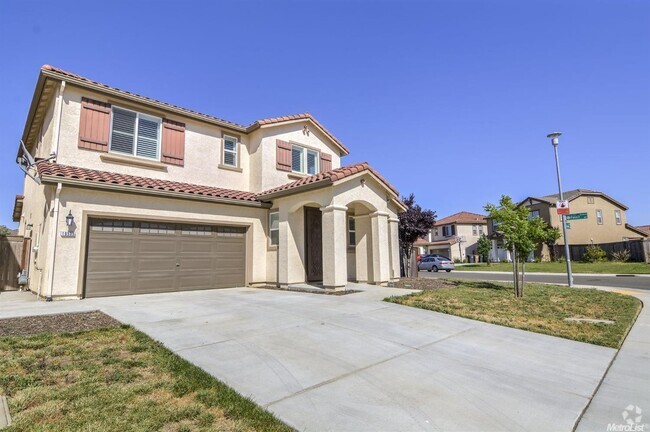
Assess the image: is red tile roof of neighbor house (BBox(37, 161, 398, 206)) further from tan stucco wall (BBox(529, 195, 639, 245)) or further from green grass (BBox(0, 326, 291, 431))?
tan stucco wall (BBox(529, 195, 639, 245))

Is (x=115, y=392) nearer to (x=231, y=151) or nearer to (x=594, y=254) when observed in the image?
(x=231, y=151)

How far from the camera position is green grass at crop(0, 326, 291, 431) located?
9.45ft

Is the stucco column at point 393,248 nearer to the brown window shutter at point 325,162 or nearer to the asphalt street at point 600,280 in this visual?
the brown window shutter at point 325,162

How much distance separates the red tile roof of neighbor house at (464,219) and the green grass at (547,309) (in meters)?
41.3

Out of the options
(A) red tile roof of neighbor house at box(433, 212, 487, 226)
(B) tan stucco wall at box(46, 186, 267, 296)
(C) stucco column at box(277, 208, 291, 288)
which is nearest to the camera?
(B) tan stucco wall at box(46, 186, 267, 296)

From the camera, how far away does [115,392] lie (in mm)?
3426

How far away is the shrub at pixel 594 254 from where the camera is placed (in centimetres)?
3102

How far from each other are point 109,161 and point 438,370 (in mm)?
11542

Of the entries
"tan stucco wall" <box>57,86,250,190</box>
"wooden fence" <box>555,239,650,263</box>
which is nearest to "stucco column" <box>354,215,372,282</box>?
"tan stucco wall" <box>57,86,250,190</box>

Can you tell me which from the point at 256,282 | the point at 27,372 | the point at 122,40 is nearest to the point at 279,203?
the point at 256,282

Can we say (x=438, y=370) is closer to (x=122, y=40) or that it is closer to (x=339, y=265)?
(x=339, y=265)

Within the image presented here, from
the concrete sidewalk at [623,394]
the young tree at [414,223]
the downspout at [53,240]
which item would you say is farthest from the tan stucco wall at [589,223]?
the downspout at [53,240]

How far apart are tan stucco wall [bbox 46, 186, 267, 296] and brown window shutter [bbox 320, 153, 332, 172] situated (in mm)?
4733

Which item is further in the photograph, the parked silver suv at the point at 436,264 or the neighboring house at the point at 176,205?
the parked silver suv at the point at 436,264
